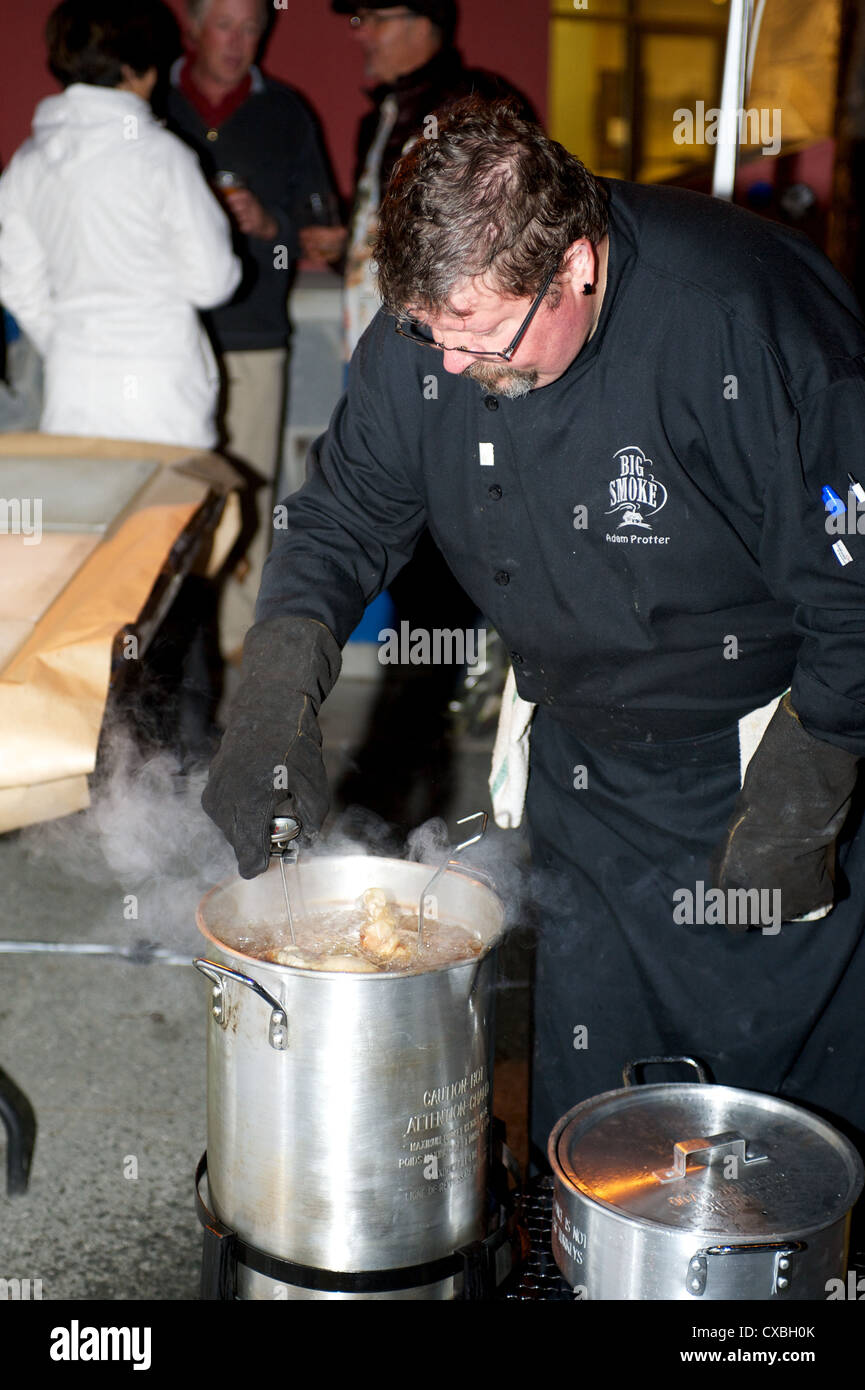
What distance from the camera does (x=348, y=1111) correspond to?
1558 millimetres

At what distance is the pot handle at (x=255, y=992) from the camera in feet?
4.95

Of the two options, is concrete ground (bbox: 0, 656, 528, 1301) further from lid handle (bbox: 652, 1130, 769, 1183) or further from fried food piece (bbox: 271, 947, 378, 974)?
lid handle (bbox: 652, 1130, 769, 1183)

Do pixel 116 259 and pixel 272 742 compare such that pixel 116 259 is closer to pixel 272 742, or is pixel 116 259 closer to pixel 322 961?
pixel 272 742

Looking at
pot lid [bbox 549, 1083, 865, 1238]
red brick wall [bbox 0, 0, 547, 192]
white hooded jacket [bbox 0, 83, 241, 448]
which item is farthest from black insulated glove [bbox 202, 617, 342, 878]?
red brick wall [bbox 0, 0, 547, 192]

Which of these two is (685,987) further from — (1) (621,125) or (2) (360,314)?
(1) (621,125)

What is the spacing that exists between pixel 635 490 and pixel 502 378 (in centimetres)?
26

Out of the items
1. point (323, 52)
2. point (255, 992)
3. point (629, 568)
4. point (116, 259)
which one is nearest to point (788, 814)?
point (629, 568)

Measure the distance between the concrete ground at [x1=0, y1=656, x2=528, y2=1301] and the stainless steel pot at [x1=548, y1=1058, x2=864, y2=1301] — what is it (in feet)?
2.06

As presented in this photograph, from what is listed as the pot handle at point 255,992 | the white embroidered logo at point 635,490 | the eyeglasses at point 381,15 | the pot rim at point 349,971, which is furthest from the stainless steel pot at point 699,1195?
the eyeglasses at point 381,15

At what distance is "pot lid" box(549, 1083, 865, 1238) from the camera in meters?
1.52

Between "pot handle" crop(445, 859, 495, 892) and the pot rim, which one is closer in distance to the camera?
the pot rim

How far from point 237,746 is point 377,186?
361cm
